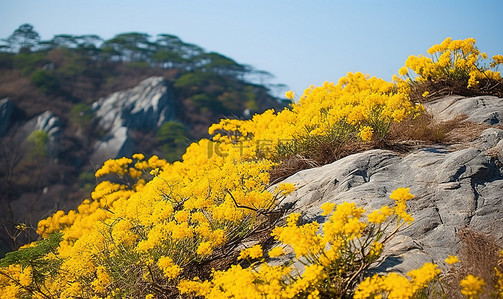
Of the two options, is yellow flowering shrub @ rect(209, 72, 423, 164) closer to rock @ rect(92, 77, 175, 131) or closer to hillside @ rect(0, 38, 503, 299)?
hillside @ rect(0, 38, 503, 299)

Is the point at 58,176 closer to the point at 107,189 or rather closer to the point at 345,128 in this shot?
the point at 107,189

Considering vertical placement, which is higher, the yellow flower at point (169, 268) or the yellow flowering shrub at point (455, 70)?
the yellow flowering shrub at point (455, 70)

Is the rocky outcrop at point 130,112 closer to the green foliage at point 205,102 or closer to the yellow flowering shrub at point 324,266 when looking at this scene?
the green foliage at point 205,102

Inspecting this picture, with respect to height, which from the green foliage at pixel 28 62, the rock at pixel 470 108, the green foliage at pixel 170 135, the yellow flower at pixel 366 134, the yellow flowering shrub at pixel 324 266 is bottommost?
the green foliage at pixel 170 135

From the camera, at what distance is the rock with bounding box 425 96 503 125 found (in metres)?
5.54

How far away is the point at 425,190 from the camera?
3.93 m

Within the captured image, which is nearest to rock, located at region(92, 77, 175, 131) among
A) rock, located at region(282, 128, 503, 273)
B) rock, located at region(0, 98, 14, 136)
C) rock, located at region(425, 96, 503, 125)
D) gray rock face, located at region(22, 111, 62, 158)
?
gray rock face, located at region(22, 111, 62, 158)

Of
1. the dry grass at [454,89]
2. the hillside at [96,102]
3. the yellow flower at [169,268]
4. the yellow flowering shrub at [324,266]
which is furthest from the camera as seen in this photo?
the hillside at [96,102]

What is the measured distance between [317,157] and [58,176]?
40303mm

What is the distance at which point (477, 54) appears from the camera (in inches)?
283

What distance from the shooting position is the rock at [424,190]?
332 centimetres

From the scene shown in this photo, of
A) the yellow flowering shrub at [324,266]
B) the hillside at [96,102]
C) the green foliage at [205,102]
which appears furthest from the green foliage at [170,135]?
the yellow flowering shrub at [324,266]

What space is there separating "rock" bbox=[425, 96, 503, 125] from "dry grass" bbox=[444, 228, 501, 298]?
279cm

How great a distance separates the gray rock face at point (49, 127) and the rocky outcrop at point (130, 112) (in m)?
4.08
